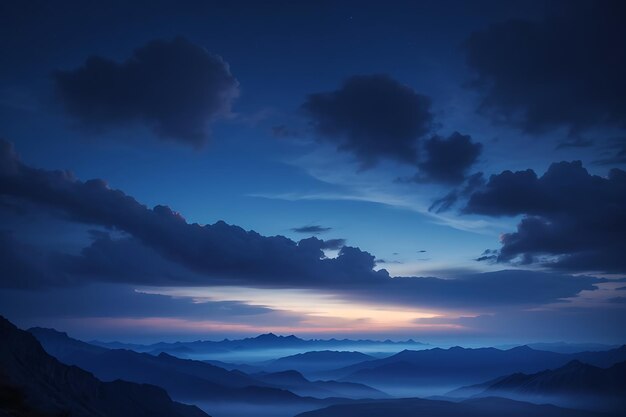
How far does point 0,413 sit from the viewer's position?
137m

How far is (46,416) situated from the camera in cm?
19725

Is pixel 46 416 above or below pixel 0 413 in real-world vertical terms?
below

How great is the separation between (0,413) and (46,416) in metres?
69.4

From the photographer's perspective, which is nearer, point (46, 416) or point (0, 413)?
point (0, 413)
